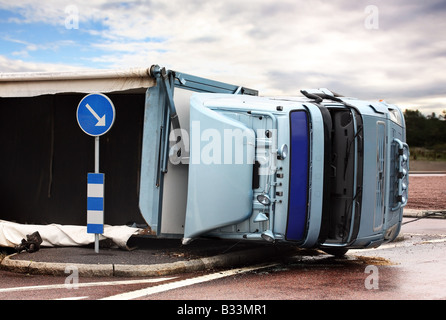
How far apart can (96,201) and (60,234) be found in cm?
96

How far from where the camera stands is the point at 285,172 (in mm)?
7586

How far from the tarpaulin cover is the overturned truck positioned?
377mm

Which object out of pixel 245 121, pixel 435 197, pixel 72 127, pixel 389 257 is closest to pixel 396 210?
pixel 389 257

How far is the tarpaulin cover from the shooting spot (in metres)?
8.79

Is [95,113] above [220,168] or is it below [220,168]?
above

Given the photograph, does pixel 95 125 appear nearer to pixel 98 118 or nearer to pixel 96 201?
pixel 98 118

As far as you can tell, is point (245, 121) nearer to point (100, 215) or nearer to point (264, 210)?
point (264, 210)

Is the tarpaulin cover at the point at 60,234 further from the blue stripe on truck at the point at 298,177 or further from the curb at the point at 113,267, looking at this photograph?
the blue stripe on truck at the point at 298,177

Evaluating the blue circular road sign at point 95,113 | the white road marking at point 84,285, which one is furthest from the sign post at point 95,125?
the white road marking at point 84,285

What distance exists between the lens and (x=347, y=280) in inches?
285

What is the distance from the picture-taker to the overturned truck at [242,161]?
7586mm

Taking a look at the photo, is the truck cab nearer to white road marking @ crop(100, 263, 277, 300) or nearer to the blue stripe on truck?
the blue stripe on truck

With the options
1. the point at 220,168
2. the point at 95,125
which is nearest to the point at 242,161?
the point at 220,168

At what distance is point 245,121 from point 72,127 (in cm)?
319
